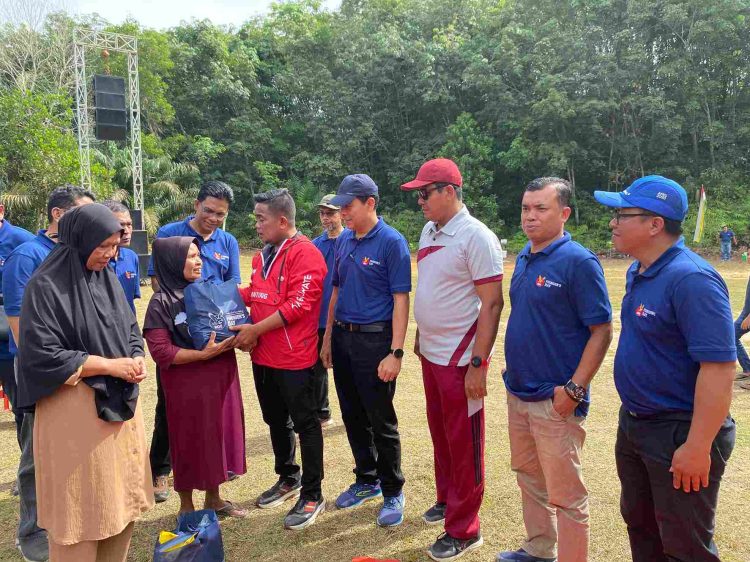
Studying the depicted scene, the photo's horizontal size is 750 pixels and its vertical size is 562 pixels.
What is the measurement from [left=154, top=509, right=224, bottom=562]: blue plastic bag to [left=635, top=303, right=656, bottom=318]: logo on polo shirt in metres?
2.13

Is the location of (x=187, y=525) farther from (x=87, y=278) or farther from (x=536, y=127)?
(x=536, y=127)

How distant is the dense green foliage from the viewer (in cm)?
2367

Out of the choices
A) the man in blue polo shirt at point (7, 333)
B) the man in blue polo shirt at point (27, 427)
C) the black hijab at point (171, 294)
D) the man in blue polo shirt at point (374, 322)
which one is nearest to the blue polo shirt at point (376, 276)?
the man in blue polo shirt at point (374, 322)

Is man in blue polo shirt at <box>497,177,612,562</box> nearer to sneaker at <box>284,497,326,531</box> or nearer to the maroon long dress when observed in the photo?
sneaker at <box>284,497,326,531</box>

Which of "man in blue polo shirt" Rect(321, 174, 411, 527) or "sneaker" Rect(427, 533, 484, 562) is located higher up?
"man in blue polo shirt" Rect(321, 174, 411, 527)

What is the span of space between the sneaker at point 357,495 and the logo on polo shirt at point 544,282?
1780 millimetres

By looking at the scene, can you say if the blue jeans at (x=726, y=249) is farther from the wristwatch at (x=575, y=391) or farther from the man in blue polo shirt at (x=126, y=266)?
the man in blue polo shirt at (x=126, y=266)

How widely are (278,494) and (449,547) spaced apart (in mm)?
1171

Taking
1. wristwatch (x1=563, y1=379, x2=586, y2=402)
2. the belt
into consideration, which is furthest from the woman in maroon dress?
wristwatch (x1=563, y1=379, x2=586, y2=402)

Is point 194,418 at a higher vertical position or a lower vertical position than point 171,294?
lower

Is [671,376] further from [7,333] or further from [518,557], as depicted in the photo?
[7,333]

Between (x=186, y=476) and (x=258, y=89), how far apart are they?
31.0 metres

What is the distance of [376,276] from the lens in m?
3.32

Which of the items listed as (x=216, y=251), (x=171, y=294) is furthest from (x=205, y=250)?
(x=171, y=294)
